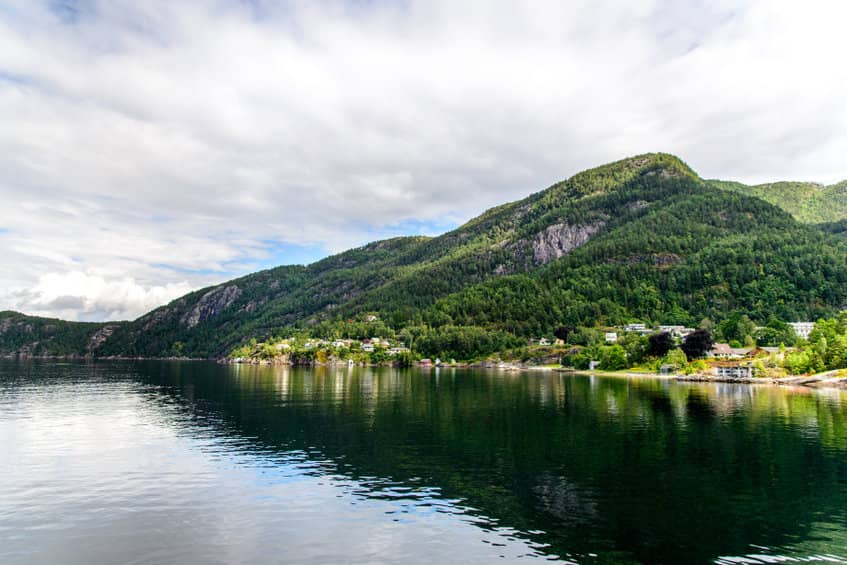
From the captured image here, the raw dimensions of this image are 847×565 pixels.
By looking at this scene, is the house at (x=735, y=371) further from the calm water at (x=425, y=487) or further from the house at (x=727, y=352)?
the calm water at (x=425, y=487)

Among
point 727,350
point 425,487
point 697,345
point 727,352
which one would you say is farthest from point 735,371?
point 425,487

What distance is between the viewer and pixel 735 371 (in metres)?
144

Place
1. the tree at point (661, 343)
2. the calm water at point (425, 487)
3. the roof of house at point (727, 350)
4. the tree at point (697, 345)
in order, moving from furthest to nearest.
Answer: the tree at point (661, 343)
the roof of house at point (727, 350)
the tree at point (697, 345)
the calm water at point (425, 487)

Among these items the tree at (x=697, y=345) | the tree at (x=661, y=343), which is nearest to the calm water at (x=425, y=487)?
the tree at (x=697, y=345)

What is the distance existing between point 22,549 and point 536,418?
5511 centimetres

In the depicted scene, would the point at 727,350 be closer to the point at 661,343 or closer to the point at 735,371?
the point at 661,343

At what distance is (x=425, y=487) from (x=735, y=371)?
5553 inches

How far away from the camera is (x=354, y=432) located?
5762 cm

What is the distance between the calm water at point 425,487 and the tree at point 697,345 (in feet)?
320

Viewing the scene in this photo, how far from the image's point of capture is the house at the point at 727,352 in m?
165

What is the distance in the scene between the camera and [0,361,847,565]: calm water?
25.6m

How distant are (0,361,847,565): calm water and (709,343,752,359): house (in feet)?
345

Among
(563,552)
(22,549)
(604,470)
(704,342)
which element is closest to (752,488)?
(604,470)

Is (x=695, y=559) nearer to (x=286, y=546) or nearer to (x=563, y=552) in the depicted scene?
(x=563, y=552)
